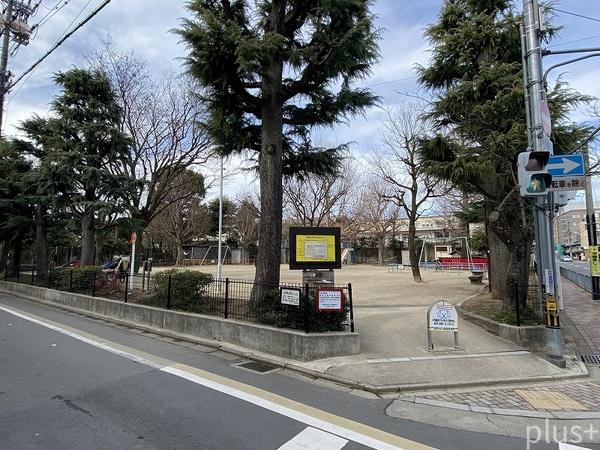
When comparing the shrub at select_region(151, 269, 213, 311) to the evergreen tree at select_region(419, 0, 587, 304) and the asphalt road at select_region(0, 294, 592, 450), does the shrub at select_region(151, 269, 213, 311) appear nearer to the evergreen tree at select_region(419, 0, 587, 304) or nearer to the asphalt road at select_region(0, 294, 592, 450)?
the asphalt road at select_region(0, 294, 592, 450)

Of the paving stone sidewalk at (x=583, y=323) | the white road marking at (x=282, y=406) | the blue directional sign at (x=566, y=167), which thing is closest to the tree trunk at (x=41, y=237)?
the white road marking at (x=282, y=406)

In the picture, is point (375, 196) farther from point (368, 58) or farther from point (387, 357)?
point (387, 357)

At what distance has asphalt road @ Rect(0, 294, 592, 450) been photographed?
14.2ft

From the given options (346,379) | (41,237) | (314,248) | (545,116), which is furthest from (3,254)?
(545,116)

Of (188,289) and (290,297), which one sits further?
(188,289)

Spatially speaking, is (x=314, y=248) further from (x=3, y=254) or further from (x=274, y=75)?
(x=3, y=254)

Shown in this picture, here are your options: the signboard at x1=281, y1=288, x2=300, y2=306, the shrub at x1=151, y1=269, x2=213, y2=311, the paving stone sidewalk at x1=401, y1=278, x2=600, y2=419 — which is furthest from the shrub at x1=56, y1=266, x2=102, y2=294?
the paving stone sidewalk at x1=401, y1=278, x2=600, y2=419

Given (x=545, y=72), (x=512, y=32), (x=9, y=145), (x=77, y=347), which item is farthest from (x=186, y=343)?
(x=9, y=145)

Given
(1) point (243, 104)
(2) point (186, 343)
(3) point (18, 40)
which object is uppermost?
(3) point (18, 40)

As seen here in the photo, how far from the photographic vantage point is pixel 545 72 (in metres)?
8.61

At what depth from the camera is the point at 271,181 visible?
11039mm

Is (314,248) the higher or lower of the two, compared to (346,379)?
higher

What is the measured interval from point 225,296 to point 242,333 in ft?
4.82

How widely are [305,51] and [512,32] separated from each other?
7725 millimetres
